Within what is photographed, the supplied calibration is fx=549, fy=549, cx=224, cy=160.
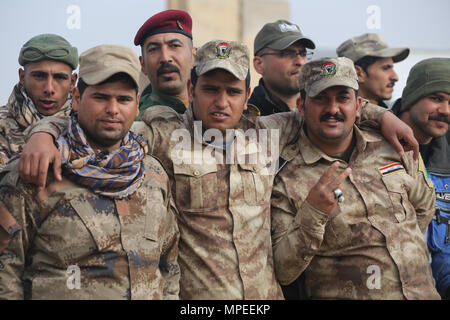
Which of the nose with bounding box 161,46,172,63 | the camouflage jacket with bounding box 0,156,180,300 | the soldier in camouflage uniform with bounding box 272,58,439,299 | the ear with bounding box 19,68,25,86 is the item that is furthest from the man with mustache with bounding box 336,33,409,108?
the camouflage jacket with bounding box 0,156,180,300


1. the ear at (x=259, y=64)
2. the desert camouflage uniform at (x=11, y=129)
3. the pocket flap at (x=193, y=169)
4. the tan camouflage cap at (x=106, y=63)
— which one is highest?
the ear at (x=259, y=64)

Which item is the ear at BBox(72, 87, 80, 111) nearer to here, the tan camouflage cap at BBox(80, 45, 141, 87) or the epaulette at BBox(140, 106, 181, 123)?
the tan camouflage cap at BBox(80, 45, 141, 87)

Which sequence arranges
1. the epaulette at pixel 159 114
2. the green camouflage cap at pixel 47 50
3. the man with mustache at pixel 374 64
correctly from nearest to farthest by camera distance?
the epaulette at pixel 159 114
the green camouflage cap at pixel 47 50
the man with mustache at pixel 374 64

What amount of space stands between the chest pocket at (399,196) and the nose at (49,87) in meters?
2.73

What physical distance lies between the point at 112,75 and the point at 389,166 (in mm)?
2084

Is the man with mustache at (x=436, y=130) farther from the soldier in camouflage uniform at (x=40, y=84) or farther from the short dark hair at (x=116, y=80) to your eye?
the soldier in camouflage uniform at (x=40, y=84)

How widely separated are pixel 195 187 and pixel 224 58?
0.85m

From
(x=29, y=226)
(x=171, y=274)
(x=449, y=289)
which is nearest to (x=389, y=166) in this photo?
(x=449, y=289)

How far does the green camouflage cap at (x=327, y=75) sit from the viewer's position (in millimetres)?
3795

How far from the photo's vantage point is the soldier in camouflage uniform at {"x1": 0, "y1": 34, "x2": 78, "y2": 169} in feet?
14.7

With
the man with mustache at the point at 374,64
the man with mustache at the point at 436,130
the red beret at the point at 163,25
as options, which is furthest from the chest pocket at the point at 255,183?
the man with mustache at the point at 374,64

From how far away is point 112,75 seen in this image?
3098 millimetres

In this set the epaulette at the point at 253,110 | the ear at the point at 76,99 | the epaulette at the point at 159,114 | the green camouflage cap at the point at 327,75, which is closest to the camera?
the ear at the point at 76,99

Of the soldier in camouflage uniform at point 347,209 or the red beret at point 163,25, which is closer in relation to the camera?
the soldier in camouflage uniform at point 347,209
